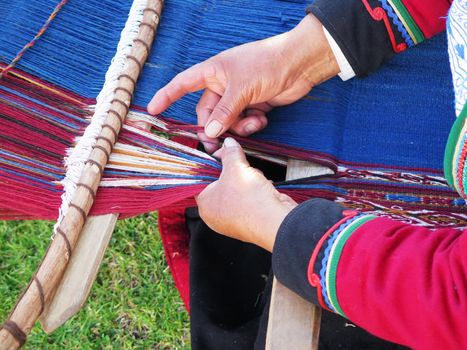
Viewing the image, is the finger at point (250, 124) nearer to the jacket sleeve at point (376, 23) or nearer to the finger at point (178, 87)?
the finger at point (178, 87)

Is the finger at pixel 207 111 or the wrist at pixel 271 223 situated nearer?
the wrist at pixel 271 223

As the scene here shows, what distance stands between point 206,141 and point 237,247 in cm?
28

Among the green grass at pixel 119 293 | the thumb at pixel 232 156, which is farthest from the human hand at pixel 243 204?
the green grass at pixel 119 293

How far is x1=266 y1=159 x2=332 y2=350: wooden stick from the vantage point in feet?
3.36

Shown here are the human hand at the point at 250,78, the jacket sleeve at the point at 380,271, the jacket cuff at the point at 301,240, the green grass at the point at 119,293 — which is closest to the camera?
the jacket sleeve at the point at 380,271

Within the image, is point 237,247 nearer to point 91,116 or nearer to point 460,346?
point 91,116

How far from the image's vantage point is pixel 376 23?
51.5 inches

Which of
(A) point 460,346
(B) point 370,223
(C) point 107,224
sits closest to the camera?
(A) point 460,346

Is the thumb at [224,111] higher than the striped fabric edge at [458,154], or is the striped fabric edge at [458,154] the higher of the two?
the striped fabric edge at [458,154]

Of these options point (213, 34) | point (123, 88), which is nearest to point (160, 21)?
point (213, 34)

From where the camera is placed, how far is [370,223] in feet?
3.18

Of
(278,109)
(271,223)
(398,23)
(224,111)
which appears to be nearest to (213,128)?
(224,111)

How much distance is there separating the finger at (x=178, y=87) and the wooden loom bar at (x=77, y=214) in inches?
2.6

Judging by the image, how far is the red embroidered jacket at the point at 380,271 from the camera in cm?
86
